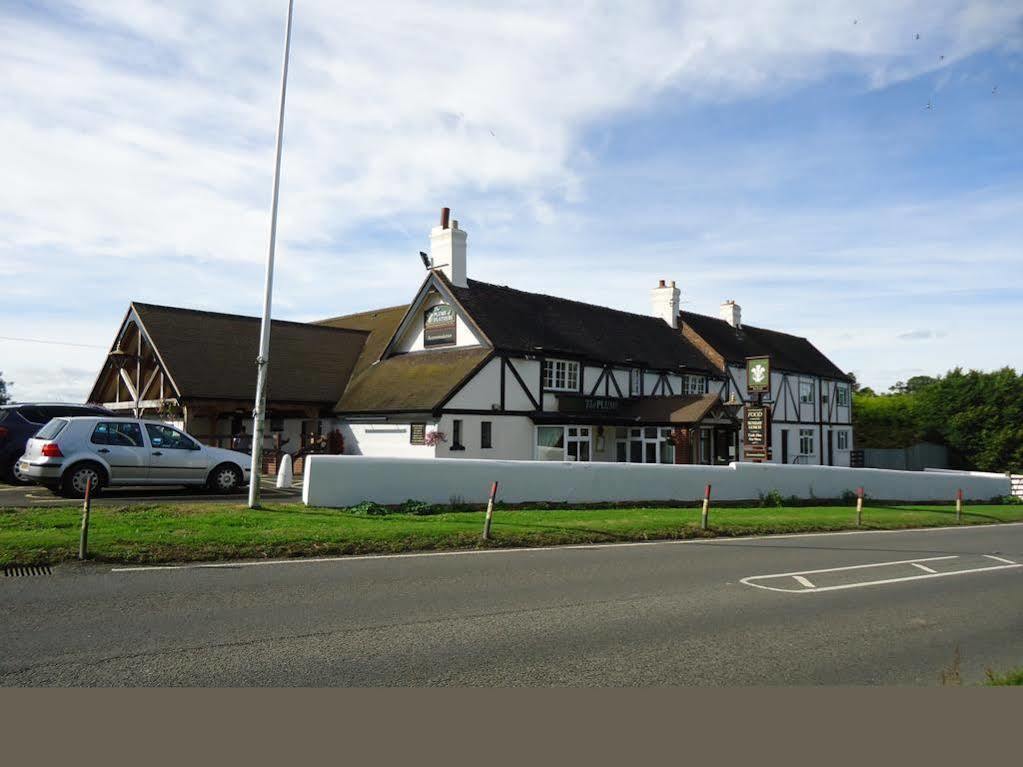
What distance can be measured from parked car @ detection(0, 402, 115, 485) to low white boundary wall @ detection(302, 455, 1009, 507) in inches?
302

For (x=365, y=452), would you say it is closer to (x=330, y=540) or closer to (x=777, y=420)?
(x=330, y=540)

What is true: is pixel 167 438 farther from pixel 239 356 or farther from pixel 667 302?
pixel 667 302

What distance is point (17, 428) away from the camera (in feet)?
62.5

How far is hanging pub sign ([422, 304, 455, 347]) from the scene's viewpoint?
29297mm

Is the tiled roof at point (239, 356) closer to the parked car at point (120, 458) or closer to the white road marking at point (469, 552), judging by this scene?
Result: the parked car at point (120, 458)

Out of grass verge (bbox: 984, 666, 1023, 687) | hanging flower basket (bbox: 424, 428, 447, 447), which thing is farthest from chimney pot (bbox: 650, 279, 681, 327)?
grass verge (bbox: 984, 666, 1023, 687)

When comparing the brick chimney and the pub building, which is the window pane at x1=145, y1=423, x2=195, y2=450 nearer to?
the pub building

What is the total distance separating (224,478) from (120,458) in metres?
2.39

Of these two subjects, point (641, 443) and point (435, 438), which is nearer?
point (435, 438)

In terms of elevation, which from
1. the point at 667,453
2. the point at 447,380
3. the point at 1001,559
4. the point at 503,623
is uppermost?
the point at 447,380

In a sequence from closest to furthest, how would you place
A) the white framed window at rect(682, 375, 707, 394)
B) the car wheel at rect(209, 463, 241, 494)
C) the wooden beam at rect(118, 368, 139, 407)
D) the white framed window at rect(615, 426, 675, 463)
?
the car wheel at rect(209, 463, 241, 494) < the wooden beam at rect(118, 368, 139, 407) < the white framed window at rect(615, 426, 675, 463) < the white framed window at rect(682, 375, 707, 394)

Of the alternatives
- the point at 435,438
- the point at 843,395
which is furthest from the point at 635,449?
the point at 843,395

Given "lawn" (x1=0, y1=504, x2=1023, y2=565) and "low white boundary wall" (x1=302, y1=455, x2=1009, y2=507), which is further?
"low white boundary wall" (x1=302, y1=455, x2=1009, y2=507)

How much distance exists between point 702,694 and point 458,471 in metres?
12.6
